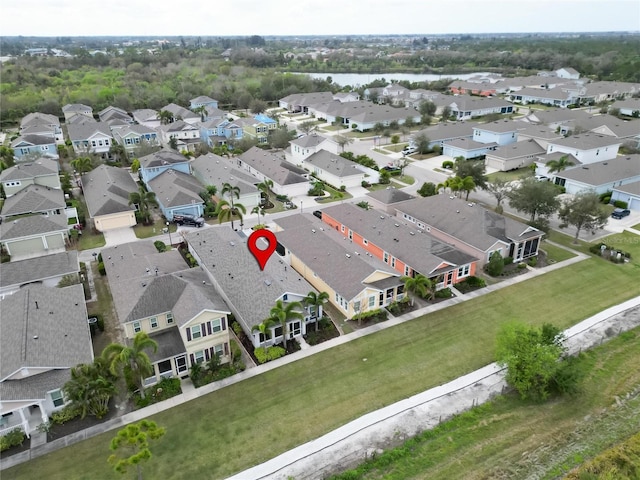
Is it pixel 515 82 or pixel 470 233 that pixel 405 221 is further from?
pixel 515 82

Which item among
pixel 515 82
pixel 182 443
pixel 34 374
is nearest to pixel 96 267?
pixel 34 374

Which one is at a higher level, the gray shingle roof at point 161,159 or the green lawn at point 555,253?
the gray shingle roof at point 161,159

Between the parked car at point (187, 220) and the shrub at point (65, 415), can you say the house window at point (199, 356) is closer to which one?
the shrub at point (65, 415)

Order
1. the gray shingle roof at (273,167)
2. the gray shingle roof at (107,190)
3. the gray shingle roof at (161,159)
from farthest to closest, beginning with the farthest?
the gray shingle roof at (161,159) → the gray shingle roof at (273,167) → the gray shingle roof at (107,190)

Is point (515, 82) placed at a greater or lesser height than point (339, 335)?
greater

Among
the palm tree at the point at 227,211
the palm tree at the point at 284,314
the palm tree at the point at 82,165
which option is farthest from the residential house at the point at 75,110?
the palm tree at the point at 284,314

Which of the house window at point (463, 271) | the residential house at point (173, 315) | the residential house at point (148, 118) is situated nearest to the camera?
the residential house at point (173, 315)
